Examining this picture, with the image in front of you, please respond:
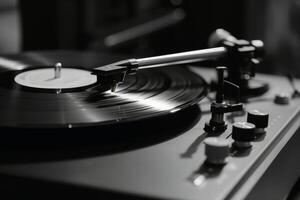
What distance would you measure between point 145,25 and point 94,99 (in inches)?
36.9

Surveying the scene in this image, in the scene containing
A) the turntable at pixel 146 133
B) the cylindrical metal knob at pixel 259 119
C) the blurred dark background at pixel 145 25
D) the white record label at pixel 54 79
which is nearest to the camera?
the turntable at pixel 146 133

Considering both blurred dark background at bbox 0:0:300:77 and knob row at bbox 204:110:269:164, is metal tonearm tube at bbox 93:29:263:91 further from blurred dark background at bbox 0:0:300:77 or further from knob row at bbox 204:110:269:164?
blurred dark background at bbox 0:0:300:77

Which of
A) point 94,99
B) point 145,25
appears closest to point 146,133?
point 94,99

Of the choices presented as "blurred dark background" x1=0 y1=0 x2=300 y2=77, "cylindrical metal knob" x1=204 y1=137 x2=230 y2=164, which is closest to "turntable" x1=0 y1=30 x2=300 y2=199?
"cylindrical metal knob" x1=204 y1=137 x2=230 y2=164

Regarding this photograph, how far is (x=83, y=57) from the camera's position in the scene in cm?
100

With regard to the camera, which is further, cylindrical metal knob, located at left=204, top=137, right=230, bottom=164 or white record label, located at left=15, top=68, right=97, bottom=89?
white record label, located at left=15, top=68, right=97, bottom=89

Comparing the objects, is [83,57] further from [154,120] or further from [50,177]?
[50,177]

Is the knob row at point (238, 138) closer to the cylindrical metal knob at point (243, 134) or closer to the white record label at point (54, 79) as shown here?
the cylindrical metal knob at point (243, 134)

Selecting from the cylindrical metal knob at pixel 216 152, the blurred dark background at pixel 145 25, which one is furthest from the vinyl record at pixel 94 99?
the blurred dark background at pixel 145 25

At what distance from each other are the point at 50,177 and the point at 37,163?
0.04m

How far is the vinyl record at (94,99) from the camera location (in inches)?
24.1

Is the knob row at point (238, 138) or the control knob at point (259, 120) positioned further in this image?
the control knob at point (259, 120)

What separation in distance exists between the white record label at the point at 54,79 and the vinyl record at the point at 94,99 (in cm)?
1

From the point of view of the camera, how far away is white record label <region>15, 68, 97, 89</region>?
775 mm
